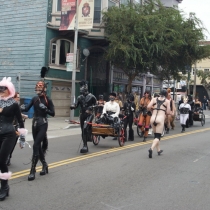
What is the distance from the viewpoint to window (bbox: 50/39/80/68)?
70.7 feet

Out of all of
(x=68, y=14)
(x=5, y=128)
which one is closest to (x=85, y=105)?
(x=5, y=128)

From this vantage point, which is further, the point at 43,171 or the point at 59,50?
the point at 59,50

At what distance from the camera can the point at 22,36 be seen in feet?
71.8

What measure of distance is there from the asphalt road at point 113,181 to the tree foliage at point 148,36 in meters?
10.5

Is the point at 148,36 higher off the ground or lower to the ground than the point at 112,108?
higher

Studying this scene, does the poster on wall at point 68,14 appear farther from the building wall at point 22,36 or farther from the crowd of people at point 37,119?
the crowd of people at point 37,119

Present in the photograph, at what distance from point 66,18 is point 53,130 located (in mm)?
6241

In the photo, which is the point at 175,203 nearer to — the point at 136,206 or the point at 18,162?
the point at 136,206

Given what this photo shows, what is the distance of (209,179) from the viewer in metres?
7.52

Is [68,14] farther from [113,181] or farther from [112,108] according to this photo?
[113,181]

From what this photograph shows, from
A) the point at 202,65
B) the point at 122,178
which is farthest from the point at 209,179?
the point at 202,65

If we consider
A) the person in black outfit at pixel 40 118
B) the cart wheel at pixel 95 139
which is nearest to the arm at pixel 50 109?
the person in black outfit at pixel 40 118

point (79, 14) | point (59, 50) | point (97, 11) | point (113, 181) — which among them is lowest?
point (113, 181)

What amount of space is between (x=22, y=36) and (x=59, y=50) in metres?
2.43
